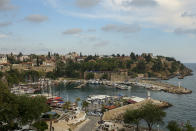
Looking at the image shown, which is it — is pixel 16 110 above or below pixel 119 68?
below

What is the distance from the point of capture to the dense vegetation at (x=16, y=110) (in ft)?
59.9

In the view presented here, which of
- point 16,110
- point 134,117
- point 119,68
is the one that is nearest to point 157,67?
point 119,68

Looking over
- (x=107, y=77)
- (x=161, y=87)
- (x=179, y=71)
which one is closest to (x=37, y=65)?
(x=107, y=77)

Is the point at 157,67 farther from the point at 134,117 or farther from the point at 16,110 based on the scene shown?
the point at 16,110

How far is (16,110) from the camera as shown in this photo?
1872 centimetres

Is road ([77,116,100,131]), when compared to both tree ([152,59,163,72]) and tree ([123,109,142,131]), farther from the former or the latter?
tree ([152,59,163,72])

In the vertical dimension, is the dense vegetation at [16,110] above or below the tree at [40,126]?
above

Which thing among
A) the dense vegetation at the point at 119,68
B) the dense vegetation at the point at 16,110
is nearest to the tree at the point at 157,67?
the dense vegetation at the point at 119,68

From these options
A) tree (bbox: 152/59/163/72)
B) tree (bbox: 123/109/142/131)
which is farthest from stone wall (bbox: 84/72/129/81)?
tree (bbox: 123/109/142/131)

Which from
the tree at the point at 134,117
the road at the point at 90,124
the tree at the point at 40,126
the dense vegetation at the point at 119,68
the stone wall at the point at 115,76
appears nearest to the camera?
the tree at the point at 40,126

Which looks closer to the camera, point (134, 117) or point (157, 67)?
point (134, 117)

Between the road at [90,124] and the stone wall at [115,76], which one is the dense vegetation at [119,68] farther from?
the road at [90,124]

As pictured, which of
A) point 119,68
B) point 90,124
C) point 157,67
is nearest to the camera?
point 90,124

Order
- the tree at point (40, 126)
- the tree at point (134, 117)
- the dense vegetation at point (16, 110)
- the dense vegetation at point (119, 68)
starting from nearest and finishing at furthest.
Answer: the dense vegetation at point (16, 110), the tree at point (40, 126), the tree at point (134, 117), the dense vegetation at point (119, 68)
